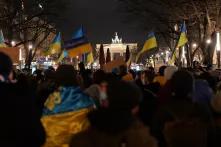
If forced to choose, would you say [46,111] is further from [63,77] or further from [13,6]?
[13,6]

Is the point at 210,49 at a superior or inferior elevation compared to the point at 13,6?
inferior

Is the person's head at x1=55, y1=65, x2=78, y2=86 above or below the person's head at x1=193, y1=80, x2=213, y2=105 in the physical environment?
above

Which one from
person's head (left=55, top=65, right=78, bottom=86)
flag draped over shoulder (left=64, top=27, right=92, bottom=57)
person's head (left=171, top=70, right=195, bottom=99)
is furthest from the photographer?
flag draped over shoulder (left=64, top=27, right=92, bottom=57)

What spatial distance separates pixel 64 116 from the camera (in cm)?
644

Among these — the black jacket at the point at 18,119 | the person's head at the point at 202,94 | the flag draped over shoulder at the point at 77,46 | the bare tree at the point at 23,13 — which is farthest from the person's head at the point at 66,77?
the bare tree at the point at 23,13

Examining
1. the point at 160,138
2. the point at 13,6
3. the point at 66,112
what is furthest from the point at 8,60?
the point at 13,6

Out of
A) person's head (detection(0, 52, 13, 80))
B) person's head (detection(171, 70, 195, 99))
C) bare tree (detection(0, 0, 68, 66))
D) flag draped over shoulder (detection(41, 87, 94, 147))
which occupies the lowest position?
flag draped over shoulder (detection(41, 87, 94, 147))

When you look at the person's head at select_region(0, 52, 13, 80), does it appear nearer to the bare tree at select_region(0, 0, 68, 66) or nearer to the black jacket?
the black jacket

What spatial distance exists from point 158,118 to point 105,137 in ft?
5.56

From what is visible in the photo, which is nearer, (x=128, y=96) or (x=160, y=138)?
(x=128, y=96)

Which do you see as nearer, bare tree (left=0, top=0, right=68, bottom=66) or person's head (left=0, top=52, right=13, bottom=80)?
person's head (left=0, top=52, right=13, bottom=80)

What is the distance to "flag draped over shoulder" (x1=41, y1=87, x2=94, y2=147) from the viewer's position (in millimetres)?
6422

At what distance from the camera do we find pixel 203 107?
600 centimetres

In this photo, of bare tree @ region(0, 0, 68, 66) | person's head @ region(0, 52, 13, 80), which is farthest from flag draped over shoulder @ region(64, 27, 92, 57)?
bare tree @ region(0, 0, 68, 66)
